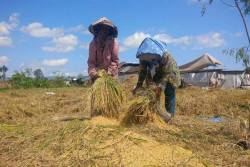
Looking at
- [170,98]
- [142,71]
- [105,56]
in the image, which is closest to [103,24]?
[105,56]

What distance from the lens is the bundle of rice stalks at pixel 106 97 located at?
362 centimetres

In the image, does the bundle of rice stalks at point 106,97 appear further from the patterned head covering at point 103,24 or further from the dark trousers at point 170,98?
the patterned head covering at point 103,24

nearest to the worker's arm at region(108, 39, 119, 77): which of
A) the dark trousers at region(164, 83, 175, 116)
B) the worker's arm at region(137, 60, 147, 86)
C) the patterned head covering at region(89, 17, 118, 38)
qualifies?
the patterned head covering at region(89, 17, 118, 38)

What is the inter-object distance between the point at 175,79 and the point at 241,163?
6.85ft

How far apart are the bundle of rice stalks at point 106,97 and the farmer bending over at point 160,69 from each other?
1.56 feet

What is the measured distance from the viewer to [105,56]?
14.7 ft

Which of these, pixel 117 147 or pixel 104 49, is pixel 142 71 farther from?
pixel 117 147

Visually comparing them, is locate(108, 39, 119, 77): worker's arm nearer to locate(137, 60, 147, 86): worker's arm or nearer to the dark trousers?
locate(137, 60, 147, 86): worker's arm

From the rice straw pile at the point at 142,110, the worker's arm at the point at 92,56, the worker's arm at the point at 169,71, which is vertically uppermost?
the worker's arm at the point at 92,56

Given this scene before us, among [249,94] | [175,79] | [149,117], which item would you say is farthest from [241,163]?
[249,94]

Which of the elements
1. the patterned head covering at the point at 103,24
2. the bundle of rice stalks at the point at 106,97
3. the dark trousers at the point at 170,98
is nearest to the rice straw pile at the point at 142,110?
the bundle of rice stalks at the point at 106,97

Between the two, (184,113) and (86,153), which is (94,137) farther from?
(184,113)

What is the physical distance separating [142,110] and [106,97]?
0.64 meters

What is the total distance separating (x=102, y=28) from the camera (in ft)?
15.0
